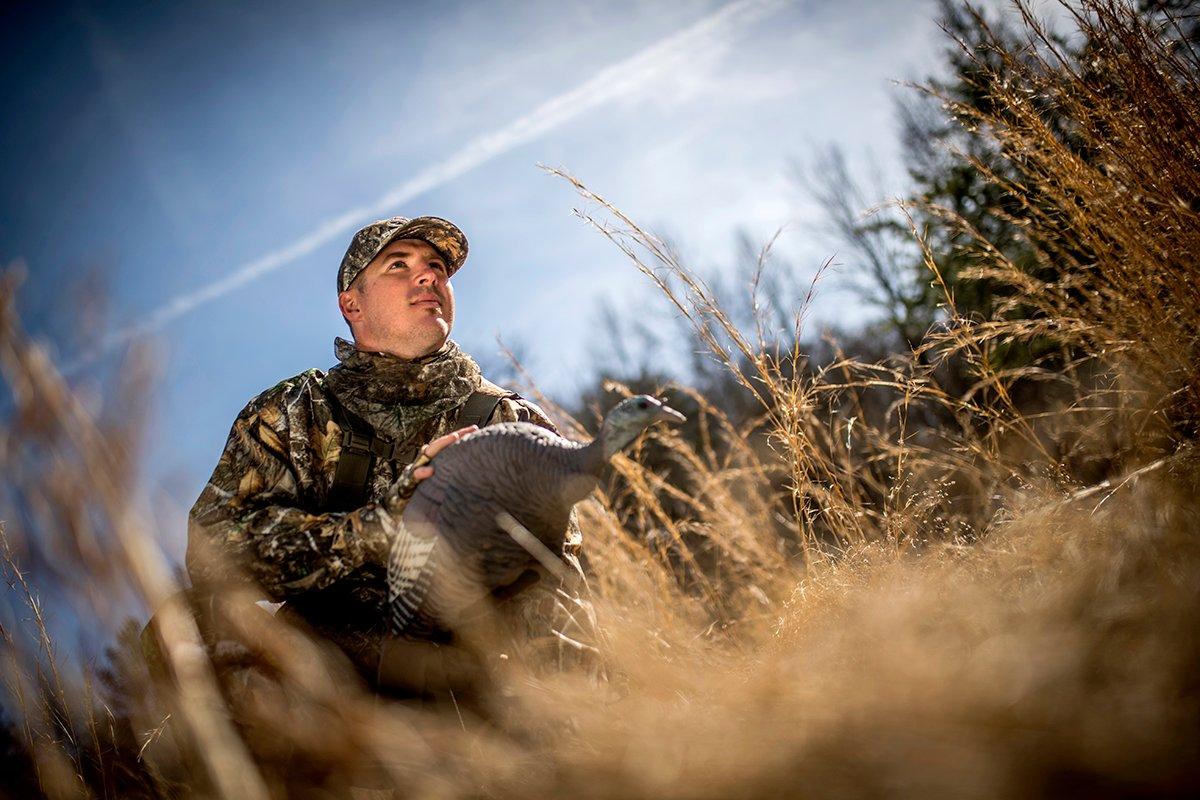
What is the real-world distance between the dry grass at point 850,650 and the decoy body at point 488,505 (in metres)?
0.25

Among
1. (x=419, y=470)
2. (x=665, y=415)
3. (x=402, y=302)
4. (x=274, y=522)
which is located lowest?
(x=665, y=415)

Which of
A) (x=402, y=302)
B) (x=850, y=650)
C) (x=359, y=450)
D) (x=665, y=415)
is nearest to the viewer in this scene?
(x=850, y=650)

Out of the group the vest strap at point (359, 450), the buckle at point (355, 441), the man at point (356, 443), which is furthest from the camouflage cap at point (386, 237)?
the buckle at point (355, 441)

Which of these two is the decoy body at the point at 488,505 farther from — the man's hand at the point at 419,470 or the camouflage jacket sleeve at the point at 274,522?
the camouflage jacket sleeve at the point at 274,522

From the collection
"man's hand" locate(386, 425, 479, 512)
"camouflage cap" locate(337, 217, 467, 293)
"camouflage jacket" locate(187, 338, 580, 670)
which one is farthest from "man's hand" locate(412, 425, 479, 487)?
"camouflage cap" locate(337, 217, 467, 293)

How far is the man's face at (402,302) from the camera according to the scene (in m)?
2.41

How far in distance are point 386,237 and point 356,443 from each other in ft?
3.31

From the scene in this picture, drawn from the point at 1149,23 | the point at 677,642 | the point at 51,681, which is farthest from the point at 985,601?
the point at 51,681

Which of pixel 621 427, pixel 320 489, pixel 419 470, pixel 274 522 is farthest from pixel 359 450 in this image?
pixel 621 427

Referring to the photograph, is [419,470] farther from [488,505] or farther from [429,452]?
[488,505]

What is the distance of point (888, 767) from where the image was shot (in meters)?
0.64

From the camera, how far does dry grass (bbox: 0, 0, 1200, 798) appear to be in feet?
2.18

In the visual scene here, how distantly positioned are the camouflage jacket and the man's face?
90 mm

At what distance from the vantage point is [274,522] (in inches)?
73.8
